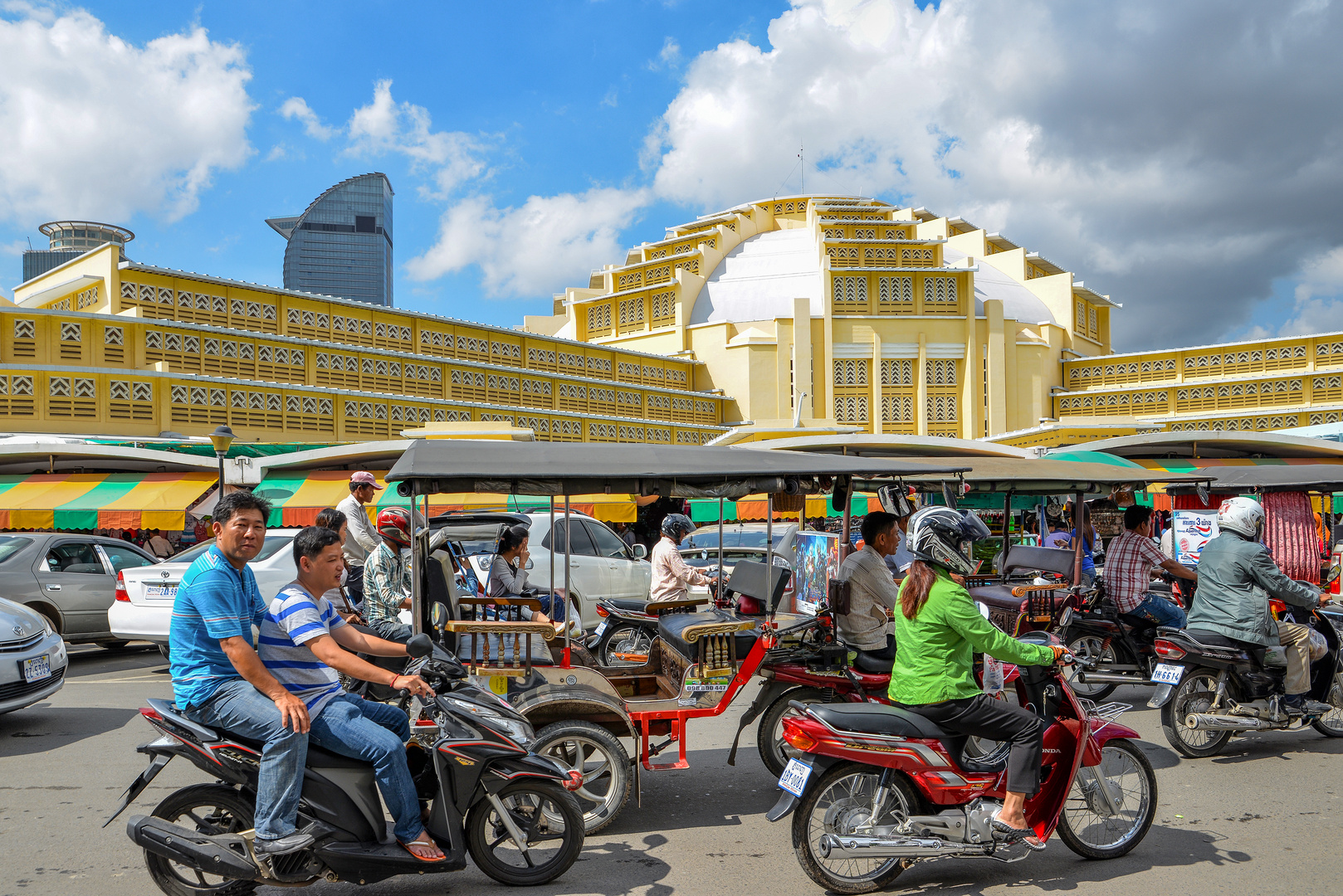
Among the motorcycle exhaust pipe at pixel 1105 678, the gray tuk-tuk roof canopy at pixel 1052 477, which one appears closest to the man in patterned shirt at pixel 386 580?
the gray tuk-tuk roof canopy at pixel 1052 477

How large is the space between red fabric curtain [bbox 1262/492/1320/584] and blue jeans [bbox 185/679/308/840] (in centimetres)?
1238

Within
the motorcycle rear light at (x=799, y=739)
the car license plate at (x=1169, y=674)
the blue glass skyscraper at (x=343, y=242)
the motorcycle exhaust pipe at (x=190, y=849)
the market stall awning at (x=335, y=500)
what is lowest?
the motorcycle exhaust pipe at (x=190, y=849)

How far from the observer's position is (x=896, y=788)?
Result: 4.15 meters

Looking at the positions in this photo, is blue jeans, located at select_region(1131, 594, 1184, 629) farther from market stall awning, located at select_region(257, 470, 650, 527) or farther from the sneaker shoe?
market stall awning, located at select_region(257, 470, 650, 527)

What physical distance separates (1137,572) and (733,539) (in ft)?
24.3

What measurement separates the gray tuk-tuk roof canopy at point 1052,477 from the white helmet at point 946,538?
5582 millimetres

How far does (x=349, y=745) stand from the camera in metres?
3.84

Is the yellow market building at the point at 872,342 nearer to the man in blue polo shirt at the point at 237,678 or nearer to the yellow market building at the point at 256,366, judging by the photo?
the yellow market building at the point at 256,366

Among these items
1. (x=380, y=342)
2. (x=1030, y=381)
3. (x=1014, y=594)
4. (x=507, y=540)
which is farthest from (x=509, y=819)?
(x=1030, y=381)

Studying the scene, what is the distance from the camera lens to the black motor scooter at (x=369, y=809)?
376cm

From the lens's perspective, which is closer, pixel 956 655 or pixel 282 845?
pixel 282 845

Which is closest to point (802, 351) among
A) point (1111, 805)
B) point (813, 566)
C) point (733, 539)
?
point (733, 539)

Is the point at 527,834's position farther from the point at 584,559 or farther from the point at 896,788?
the point at 584,559

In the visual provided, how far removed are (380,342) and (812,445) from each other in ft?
66.6
